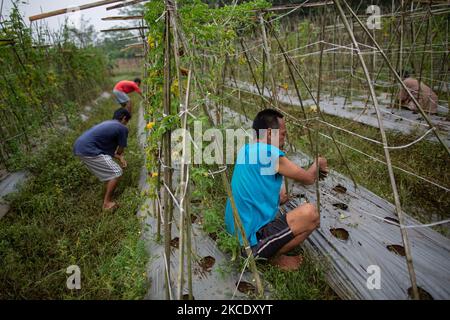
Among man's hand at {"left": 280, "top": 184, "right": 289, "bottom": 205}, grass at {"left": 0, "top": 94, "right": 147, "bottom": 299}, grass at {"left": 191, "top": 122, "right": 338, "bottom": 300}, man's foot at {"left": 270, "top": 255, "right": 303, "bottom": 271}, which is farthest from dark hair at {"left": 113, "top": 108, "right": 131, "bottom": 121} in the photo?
man's foot at {"left": 270, "top": 255, "right": 303, "bottom": 271}

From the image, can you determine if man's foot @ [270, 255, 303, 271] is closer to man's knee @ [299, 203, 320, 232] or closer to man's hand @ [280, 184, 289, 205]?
man's knee @ [299, 203, 320, 232]

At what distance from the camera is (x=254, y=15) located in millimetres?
2773

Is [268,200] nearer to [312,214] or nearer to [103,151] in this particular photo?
[312,214]

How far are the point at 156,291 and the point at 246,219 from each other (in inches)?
32.5

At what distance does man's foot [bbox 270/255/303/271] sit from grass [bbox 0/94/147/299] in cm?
103

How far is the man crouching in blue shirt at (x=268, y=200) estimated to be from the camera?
1.96m

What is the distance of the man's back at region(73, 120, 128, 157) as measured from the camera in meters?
3.28

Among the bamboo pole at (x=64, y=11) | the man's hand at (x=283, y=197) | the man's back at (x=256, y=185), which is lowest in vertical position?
the man's hand at (x=283, y=197)

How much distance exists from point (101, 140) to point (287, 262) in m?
2.68

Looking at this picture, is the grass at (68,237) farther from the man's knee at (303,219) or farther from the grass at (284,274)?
the man's knee at (303,219)

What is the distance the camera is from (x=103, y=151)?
11.1 ft

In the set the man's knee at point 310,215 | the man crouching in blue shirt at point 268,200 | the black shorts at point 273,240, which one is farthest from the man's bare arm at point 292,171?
the black shorts at point 273,240
